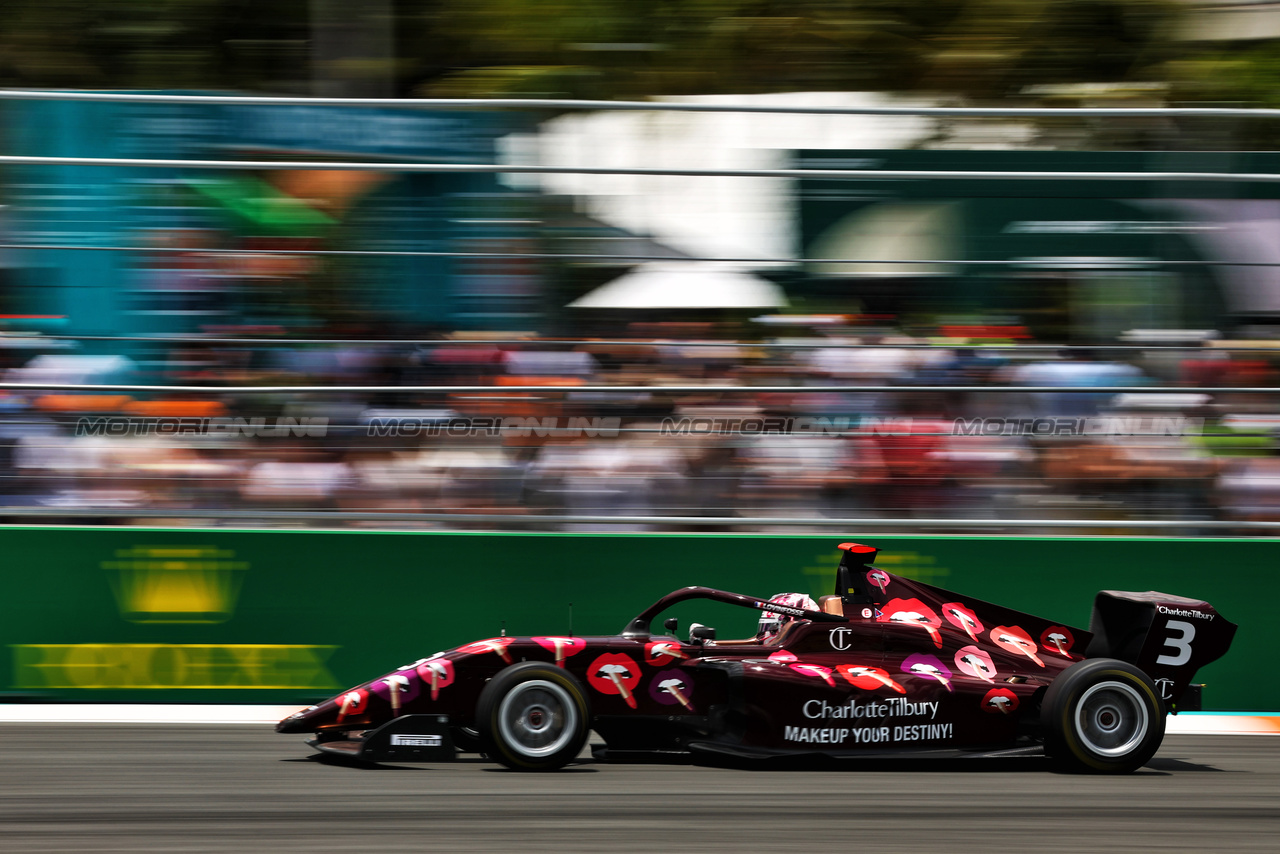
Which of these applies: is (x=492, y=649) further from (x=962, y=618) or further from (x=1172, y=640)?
(x=1172, y=640)

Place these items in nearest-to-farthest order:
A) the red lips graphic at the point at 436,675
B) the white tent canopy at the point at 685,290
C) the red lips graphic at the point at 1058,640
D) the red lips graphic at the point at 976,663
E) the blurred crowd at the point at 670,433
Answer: the red lips graphic at the point at 436,675 < the red lips graphic at the point at 976,663 < the red lips graphic at the point at 1058,640 < the blurred crowd at the point at 670,433 < the white tent canopy at the point at 685,290

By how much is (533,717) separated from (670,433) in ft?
8.63

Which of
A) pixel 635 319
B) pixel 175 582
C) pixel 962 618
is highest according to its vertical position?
pixel 635 319

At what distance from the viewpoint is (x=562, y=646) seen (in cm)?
598

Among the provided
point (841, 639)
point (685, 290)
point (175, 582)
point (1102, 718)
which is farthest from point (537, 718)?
point (685, 290)

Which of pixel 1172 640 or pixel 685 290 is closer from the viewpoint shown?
pixel 1172 640

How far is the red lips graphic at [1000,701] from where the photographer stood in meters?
5.98

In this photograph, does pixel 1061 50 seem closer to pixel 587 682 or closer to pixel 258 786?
pixel 587 682

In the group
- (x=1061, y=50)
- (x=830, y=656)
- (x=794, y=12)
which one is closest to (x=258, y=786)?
(x=830, y=656)

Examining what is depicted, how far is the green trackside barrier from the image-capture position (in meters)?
7.63

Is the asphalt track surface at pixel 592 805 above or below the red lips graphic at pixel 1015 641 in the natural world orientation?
below

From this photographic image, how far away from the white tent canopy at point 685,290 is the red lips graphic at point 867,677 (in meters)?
2.74

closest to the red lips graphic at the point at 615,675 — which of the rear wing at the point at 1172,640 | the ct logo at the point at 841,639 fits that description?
the ct logo at the point at 841,639

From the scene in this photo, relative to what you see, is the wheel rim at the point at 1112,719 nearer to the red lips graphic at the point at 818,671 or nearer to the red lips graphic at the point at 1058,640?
the red lips graphic at the point at 1058,640
